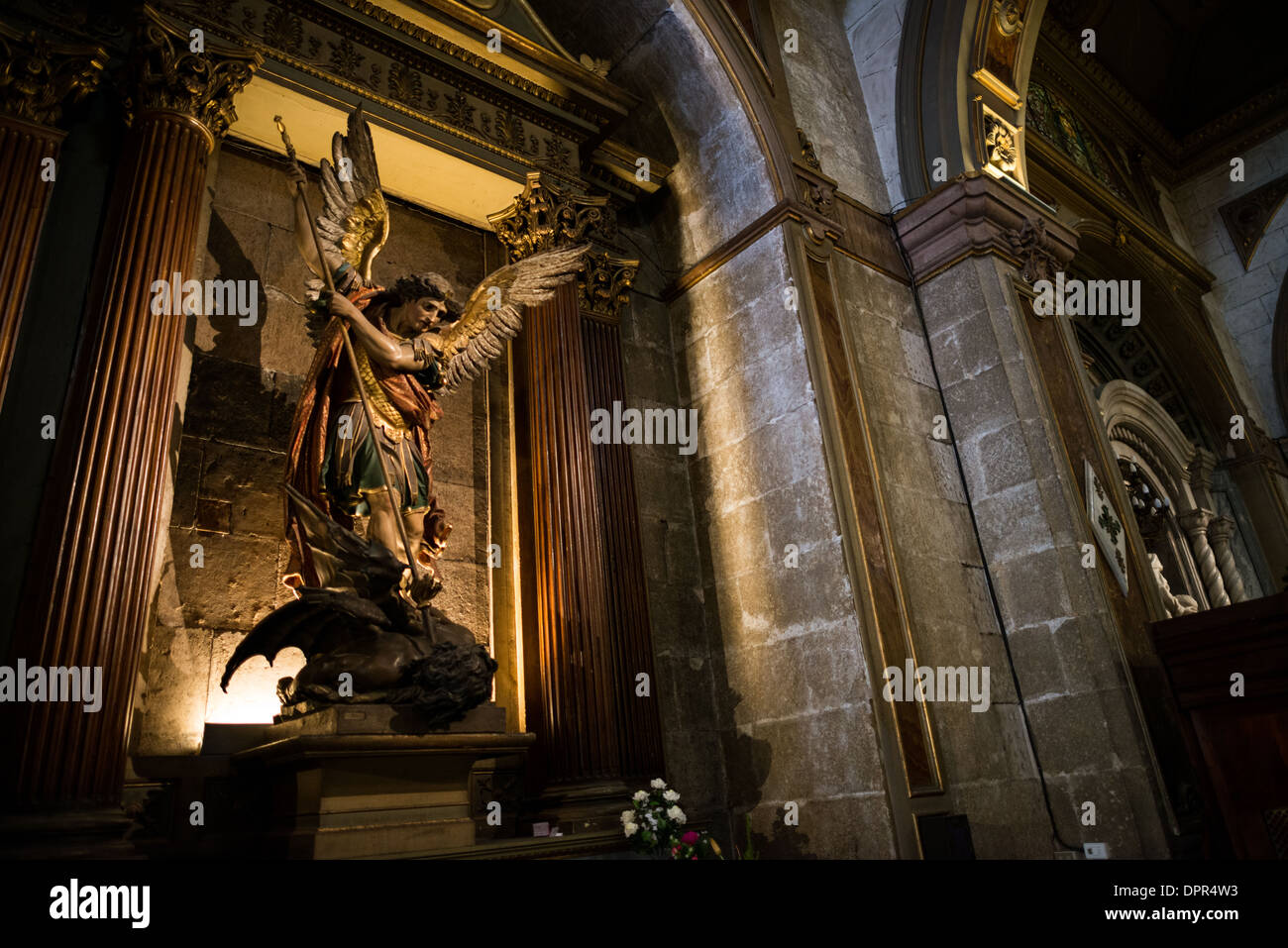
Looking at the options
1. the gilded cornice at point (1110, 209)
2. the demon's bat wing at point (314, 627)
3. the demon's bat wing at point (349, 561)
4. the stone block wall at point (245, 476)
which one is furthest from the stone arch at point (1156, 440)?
the demon's bat wing at point (314, 627)

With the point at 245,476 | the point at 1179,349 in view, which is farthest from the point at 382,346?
the point at 1179,349

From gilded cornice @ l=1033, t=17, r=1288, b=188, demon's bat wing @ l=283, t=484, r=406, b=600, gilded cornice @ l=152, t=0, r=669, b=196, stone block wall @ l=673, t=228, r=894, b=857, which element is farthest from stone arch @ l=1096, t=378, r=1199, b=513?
demon's bat wing @ l=283, t=484, r=406, b=600

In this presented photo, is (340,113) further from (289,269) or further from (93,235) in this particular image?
(93,235)

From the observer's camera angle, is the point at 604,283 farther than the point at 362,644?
Yes

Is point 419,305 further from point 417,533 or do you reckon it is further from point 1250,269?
point 1250,269

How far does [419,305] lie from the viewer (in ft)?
15.7

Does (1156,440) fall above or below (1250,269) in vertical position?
below

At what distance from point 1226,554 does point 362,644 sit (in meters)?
10.7

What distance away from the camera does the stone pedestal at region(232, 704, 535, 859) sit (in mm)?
3559

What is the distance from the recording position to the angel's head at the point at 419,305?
4773 millimetres

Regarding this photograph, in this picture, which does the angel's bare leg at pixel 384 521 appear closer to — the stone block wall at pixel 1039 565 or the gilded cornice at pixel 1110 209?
the stone block wall at pixel 1039 565

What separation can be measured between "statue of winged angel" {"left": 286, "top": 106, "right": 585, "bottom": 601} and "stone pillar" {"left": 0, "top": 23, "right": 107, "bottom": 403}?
110 cm

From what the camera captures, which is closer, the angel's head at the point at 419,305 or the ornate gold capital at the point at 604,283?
the angel's head at the point at 419,305

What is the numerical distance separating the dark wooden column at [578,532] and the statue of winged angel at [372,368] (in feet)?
2.03
